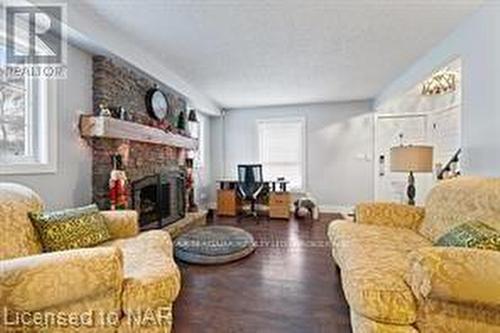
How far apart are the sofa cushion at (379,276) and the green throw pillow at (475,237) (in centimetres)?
29

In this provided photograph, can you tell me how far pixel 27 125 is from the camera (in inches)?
111

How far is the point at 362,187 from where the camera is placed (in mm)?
6859

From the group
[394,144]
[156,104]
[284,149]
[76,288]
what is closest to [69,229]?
[76,288]

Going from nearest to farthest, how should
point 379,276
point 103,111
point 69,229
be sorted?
1. point 379,276
2. point 69,229
3. point 103,111

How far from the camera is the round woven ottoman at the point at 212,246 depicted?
11.5ft

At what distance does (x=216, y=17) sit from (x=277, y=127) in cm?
454

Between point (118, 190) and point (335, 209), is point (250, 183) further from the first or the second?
point (118, 190)

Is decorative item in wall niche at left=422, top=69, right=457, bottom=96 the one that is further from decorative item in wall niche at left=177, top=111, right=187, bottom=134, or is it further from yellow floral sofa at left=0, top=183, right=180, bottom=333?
yellow floral sofa at left=0, top=183, right=180, bottom=333

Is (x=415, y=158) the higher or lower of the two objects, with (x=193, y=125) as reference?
lower

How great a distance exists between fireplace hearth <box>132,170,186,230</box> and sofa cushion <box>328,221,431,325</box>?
2629mm

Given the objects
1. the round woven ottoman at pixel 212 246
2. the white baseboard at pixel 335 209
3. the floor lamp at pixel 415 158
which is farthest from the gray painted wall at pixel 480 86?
the white baseboard at pixel 335 209

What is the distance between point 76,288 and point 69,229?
2.43 ft

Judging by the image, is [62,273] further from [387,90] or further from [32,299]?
[387,90]

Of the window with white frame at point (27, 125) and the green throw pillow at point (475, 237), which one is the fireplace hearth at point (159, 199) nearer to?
the window with white frame at point (27, 125)
